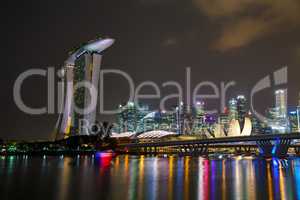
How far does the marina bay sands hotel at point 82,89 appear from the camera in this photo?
613 feet

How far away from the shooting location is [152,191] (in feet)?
99.2

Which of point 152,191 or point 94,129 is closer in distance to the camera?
point 152,191

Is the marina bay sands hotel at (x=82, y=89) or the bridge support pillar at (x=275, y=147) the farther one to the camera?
the marina bay sands hotel at (x=82, y=89)

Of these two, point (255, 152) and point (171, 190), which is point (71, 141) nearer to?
point (255, 152)

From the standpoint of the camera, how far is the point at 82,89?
190m

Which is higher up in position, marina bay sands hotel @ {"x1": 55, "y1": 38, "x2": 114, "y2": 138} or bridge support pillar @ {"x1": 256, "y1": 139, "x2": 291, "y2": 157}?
marina bay sands hotel @ {"x1": 55, "y1": 38, "x2": 114, "y2": 138}

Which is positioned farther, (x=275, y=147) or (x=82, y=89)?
(x=82, y=89)

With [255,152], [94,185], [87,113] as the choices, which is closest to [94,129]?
[87,113]

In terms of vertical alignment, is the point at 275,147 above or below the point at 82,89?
below

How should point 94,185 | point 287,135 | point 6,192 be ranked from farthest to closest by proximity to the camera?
point 287,135 → point 94,185 → point 6,192

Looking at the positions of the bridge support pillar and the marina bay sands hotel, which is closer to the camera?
the bridge support pillar

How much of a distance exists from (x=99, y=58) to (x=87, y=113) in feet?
90.2

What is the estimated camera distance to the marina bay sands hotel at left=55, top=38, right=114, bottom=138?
613 feet

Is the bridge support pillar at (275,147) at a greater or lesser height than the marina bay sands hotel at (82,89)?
lesser
